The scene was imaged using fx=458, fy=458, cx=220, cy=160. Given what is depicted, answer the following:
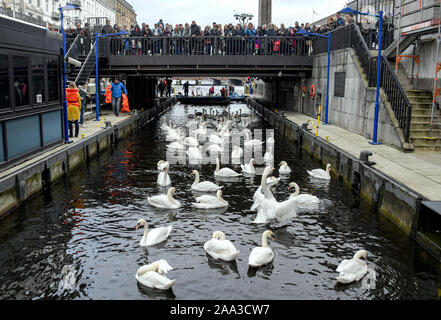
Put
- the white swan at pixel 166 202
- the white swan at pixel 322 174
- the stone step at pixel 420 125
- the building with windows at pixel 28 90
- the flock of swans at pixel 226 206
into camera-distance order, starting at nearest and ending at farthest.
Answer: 1. the flock of swans at pixel 226 206
2. the white swan at pixel 166 202
3. the building with windows at pixel 28 90
4. the white swan at pixel 322 174
5. the stone step at pixel 420 125

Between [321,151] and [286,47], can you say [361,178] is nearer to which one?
[321,151]

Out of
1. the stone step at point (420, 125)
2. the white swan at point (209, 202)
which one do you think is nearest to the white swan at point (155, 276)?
the white swan at point (209, 202)

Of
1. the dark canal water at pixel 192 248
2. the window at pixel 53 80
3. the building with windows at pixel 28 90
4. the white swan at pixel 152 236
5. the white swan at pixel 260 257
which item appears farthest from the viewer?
the window at pixel 53 80

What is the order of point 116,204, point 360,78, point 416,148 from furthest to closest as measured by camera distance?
1. point 360,78
2. point 416,148
3. point 116,204

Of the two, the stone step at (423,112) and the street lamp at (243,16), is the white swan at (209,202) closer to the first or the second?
the stone step at (423,112)

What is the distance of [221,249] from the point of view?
949 centimetres

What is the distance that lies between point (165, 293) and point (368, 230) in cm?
570

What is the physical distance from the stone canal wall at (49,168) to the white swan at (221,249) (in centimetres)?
570

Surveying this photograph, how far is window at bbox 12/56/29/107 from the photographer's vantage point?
13.8m

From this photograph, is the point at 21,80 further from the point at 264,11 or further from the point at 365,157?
the point at 264,11

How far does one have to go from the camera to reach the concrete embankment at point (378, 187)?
10.6 metres

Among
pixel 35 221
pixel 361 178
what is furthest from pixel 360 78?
pixel 35 221
